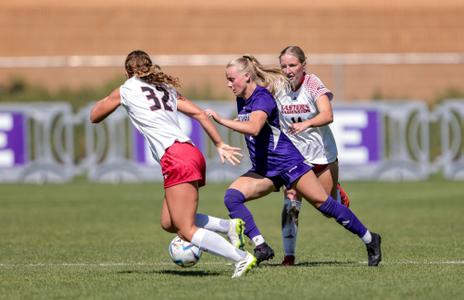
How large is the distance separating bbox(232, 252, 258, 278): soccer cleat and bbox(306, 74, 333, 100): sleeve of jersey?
1.83 metres

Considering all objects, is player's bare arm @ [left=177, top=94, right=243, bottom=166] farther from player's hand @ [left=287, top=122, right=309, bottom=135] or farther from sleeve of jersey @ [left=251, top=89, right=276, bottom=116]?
player's hand @ [left=287, top=122, right=309, bottom=135]

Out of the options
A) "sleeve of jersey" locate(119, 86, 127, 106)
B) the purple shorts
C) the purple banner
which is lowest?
the purple banner

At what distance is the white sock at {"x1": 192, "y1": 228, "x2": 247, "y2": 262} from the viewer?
907 cm

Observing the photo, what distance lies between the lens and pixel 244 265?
9203 mm

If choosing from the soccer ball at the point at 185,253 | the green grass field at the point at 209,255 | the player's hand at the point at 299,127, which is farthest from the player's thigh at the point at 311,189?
the soccer ball at the point at 185,253

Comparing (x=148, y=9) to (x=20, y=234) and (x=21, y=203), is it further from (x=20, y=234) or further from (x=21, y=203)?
(x=20, y=234)

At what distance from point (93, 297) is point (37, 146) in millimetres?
16122

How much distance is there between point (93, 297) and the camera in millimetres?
8445

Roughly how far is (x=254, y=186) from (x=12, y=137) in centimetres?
1454

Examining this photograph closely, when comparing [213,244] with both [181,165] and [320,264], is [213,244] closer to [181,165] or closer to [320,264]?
[181,165]

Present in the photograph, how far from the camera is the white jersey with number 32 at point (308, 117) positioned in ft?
34.3

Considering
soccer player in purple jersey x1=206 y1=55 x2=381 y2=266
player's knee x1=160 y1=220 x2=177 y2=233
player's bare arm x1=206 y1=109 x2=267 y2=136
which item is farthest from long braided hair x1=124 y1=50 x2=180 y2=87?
player's knee x1=160 y1=220 x2=177 y2=233

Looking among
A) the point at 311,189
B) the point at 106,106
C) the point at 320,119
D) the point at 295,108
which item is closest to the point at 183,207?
the point at 106,106

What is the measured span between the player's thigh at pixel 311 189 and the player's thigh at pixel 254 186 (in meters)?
0.27
